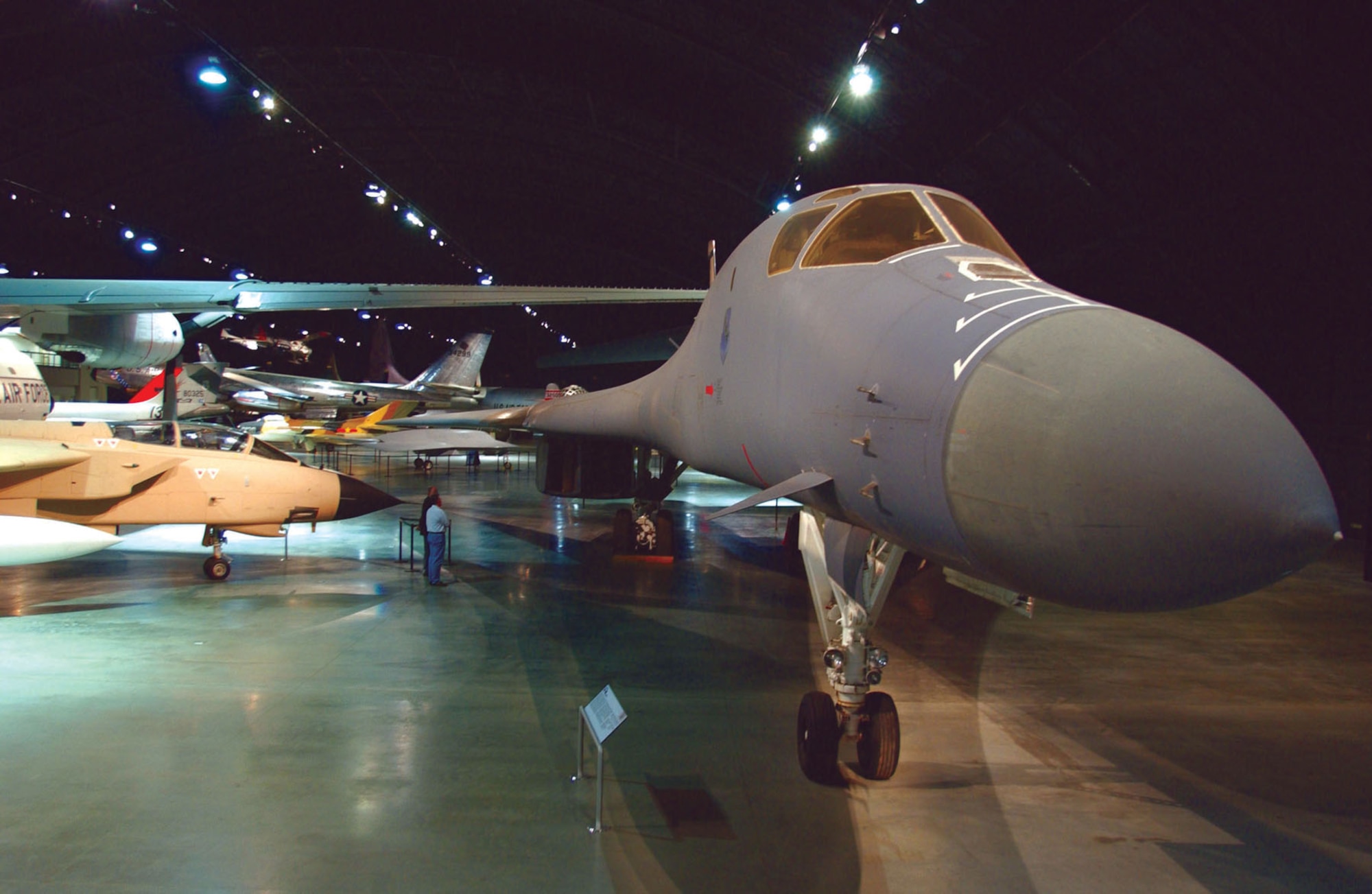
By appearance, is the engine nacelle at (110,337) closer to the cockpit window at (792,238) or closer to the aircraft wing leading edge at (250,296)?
the aircraft wing leading edge at (250,296)

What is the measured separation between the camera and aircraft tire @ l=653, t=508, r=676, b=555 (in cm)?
1256

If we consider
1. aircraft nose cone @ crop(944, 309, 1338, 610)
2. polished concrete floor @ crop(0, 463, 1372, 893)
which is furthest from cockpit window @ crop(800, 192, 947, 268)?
polished concrete floor @ crop(0, 463, 1372, 893)

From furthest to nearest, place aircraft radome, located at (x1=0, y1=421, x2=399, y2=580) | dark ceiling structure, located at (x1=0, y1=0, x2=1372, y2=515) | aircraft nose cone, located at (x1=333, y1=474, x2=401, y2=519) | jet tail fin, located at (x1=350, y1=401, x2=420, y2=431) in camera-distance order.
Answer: jet tail fin, located at (x1=350, y1=401, x2=420, y2=431)
aircraft nose cone, located at (x1=333, y1=474, x2=401, y2=519)
dark ceiling structure, located at (x1=0, y1=0, x2=1372, y2=515)
aircraft radome, located at (x1=0, y1=421, x2=399, y2=580)

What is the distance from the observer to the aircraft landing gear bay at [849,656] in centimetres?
425

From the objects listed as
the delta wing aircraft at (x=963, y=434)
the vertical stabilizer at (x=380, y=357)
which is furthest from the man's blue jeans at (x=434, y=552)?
the vertical stabilizer at (x=380, y=357)

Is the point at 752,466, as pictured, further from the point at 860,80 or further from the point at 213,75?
the point at 213,75

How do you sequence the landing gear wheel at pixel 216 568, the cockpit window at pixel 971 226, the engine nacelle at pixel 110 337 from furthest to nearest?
the engine nacelle at pixel 110 337 < the landing gear wheel at pixel 216 568 < the cockpit window at pixel 971 226

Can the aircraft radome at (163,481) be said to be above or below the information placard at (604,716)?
above

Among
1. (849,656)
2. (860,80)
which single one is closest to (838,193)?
(849,656)

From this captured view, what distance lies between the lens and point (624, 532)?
1280 centimetres

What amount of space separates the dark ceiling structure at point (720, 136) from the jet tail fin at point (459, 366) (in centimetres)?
756

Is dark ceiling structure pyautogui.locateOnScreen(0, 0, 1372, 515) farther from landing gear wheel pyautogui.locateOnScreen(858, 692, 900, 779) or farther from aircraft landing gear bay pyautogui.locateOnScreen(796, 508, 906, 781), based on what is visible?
landing gear wheel pyautogui.locateOnScreen(858, 692, 900, 779)

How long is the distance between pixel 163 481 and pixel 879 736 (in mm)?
9379

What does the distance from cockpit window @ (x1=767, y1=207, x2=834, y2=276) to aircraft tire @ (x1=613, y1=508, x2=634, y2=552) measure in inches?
350
